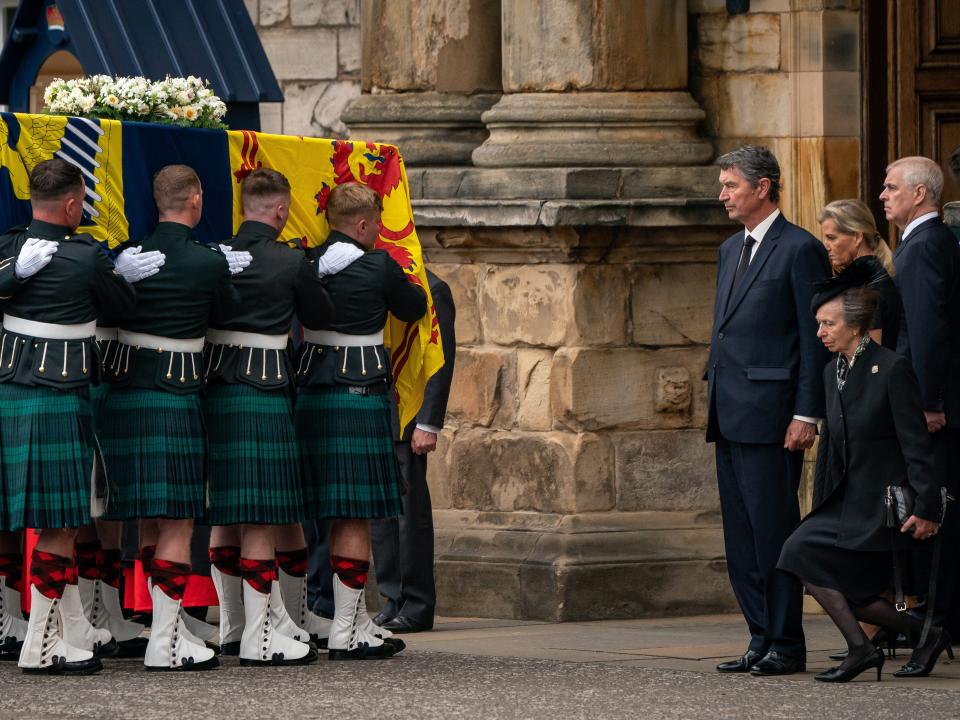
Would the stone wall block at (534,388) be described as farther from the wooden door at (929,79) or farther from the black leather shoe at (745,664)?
the black leather shoe at (745,664)

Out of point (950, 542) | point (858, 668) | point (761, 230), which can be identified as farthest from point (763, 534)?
point (761, 230)

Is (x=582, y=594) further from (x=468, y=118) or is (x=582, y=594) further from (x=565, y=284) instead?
(x=468, y=118)

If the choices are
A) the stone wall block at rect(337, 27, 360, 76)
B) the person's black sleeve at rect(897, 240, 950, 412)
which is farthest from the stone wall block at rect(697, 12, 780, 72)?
the stone wall block at rect(337, 27, 360, 76)

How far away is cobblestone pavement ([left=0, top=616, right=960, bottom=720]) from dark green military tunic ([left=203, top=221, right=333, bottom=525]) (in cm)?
59

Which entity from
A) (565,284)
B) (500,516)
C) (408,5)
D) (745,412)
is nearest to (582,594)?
(500,516)

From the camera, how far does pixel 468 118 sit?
10930mm

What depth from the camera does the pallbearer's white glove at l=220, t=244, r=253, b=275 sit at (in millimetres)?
8547

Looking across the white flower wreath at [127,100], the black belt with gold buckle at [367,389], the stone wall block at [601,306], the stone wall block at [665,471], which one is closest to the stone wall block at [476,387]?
the stone wall block at [601,306]

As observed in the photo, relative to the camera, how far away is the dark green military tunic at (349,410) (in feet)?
28.6

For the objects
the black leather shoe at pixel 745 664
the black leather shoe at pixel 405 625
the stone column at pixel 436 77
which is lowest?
the black leather shoe at pixel 405 625

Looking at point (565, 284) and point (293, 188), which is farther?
point (565, 284)

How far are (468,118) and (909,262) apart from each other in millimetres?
2771

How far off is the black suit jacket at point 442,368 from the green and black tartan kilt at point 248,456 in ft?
4.07

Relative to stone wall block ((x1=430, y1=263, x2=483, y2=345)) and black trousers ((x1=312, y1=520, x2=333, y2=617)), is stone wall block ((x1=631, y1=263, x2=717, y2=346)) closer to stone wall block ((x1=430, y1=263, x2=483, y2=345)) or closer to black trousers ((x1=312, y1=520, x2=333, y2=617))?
stone wall block ((x1=430, y1=263, x2=483, y2=345))
